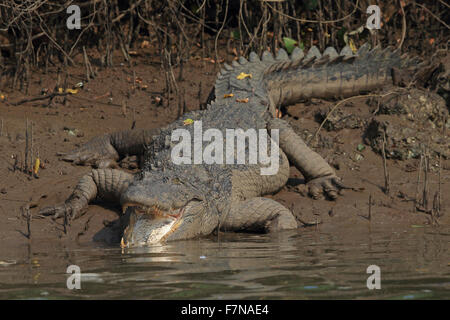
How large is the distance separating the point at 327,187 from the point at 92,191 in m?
2.17

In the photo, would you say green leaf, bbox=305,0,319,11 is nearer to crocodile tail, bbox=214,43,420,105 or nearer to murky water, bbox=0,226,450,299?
crocodile tail, bbox=214,43,420,105

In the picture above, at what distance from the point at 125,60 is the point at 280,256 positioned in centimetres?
616

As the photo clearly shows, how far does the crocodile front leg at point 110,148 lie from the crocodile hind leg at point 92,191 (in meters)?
0.70

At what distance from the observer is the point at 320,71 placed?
323 inches

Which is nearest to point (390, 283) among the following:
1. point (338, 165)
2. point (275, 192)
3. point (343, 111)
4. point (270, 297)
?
point (270, 297)

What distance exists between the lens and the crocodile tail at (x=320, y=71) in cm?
804

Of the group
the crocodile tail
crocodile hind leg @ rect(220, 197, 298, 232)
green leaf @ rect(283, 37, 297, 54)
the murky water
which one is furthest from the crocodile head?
green leaf @ rect(283, 37, 297, 54)

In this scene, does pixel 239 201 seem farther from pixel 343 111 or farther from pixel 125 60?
pixel 125 60

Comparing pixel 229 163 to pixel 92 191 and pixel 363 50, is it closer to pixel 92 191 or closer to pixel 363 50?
pixel 92 191

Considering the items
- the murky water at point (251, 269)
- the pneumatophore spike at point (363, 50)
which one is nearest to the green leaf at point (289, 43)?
the pneumatophore spike at point (363, 50)

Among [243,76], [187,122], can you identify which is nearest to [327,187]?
[187,122]

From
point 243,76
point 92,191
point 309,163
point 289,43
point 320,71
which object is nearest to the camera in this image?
point 92,191

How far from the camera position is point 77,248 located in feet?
16.0

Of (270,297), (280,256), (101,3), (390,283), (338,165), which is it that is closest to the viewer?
(270,297)
